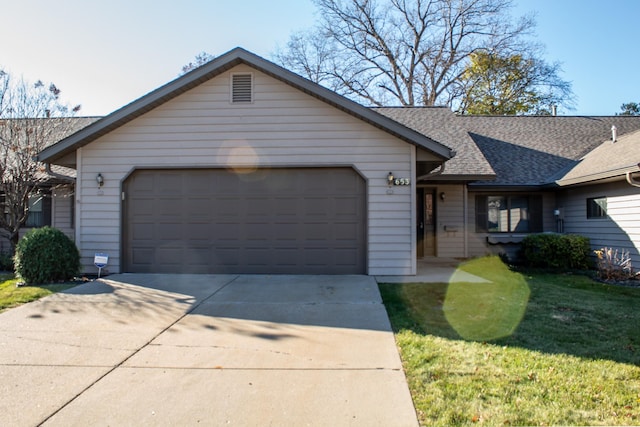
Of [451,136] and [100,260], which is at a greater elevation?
[451,136]

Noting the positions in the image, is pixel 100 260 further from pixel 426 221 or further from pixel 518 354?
pixel 426 221

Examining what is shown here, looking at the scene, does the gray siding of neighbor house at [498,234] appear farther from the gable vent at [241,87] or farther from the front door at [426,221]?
the gable vent at [241,87]

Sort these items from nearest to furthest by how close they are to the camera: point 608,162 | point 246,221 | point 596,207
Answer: point 246,221
point 608,162
point 596,207

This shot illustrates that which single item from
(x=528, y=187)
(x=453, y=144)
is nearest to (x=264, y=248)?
(x=453, y=144)

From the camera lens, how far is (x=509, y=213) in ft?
41.2

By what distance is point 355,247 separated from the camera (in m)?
8.71

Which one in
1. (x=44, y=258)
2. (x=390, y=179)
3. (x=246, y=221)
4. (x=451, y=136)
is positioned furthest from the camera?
(x=451, y=136)

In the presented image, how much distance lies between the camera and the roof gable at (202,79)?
8320 millimetres

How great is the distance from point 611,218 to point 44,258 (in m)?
12.4

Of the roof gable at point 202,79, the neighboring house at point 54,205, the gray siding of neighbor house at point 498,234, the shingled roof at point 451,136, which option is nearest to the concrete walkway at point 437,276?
the gray siding of neighbor house at point 498,234

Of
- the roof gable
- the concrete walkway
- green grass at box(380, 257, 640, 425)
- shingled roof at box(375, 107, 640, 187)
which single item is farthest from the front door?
green grass at box(380, 257, 640, 425)

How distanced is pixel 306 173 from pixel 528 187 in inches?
283

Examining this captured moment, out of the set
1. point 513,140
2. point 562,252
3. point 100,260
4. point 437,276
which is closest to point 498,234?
point 562,252

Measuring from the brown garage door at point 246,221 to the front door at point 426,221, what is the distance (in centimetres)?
423
